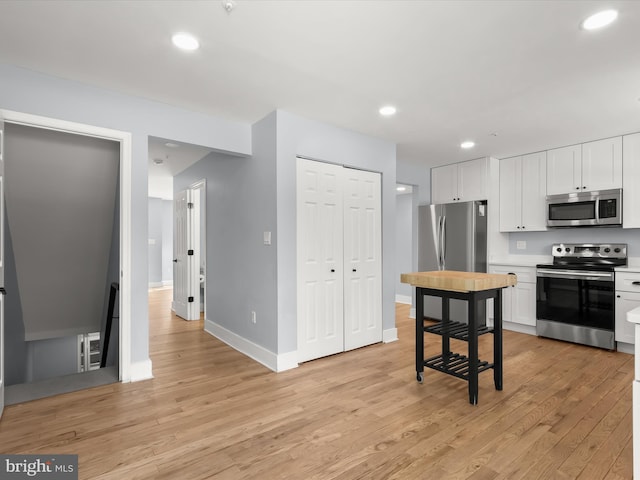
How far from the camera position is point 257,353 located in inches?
142

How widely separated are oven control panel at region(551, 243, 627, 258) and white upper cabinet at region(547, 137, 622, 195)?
71cm

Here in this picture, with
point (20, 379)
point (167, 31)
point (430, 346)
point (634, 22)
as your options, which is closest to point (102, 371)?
point (20, 379)

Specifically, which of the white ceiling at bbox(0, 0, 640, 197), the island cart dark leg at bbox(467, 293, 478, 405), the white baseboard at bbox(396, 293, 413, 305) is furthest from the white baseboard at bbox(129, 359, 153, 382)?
the white baseboard at bbox(396, 293, 413, 305)

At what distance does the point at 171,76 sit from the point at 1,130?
1.18 m

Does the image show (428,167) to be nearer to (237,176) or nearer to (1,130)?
(237,176)

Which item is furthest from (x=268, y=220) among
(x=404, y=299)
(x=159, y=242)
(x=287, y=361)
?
(x=159, y=242)

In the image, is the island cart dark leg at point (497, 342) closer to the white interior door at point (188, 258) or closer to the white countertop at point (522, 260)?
the white countertop at point (522, 260)

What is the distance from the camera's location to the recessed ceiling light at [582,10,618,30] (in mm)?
1910

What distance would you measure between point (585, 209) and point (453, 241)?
5.17 feet

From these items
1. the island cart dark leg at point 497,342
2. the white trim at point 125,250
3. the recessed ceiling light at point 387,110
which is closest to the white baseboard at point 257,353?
the white trim at point 125,250

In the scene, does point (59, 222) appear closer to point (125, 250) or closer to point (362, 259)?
point (125, 250)

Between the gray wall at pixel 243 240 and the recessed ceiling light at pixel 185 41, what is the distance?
1193 mm

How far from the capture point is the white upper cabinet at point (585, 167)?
4027 millimetres

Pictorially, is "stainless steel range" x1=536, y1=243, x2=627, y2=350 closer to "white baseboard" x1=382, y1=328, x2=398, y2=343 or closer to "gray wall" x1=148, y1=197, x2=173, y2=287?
"white baseboard" x1=382, y1=328, x2=398, y2=343
